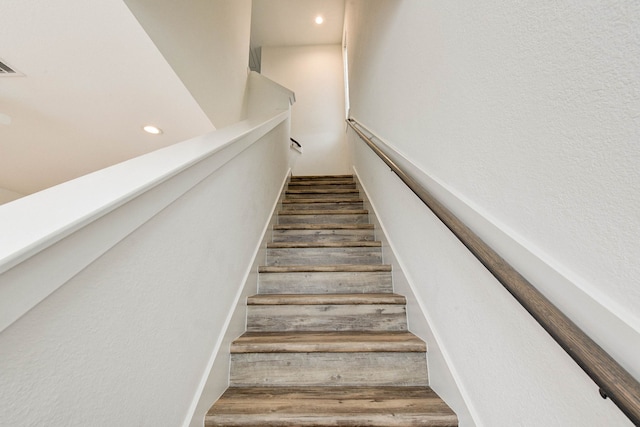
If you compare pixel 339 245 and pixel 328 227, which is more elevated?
pixel 328 227

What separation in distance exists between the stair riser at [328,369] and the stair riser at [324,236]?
1.08m

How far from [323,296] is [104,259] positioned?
1114 millimetres

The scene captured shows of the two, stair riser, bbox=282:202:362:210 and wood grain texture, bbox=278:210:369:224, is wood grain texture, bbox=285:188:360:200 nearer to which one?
stair riser, bbox=282:202:362:210

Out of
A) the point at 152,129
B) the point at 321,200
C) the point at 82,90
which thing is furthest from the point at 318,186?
the point at 82,90

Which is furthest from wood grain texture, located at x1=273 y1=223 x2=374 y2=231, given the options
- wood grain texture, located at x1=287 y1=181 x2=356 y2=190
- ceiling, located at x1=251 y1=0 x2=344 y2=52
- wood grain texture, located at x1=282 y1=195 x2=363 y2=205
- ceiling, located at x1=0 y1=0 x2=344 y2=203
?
ceiling, located at x1=251 y1=0 x2=344 y2=52

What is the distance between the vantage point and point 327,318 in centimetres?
149

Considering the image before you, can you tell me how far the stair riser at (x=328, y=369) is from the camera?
121 centimetres

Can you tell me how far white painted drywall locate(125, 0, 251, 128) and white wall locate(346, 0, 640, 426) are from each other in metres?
1.31

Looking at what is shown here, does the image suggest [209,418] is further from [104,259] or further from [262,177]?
[262,177]

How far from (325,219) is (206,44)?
1.68 meters

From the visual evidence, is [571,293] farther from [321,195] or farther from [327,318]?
[321,195]

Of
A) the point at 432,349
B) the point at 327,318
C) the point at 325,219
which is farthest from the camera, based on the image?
the point at 325,219

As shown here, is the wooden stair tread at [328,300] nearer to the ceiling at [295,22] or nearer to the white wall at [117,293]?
the white wall at [117,293]

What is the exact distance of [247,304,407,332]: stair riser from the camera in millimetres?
1471
